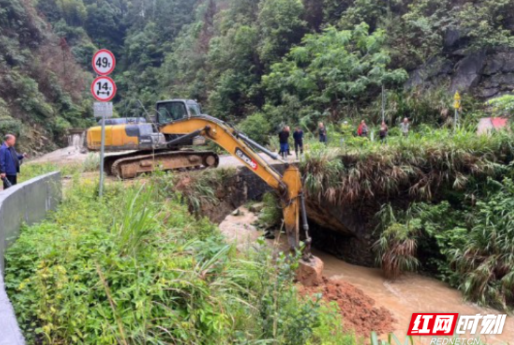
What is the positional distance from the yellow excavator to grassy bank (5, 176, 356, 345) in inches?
147

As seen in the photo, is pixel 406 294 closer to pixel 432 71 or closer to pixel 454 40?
pixel 432 71

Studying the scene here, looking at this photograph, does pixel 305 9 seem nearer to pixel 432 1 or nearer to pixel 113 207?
pixel 432 1

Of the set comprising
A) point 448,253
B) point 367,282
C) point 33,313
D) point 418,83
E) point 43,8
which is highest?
point 43,8

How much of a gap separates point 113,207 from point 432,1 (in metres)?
22.4

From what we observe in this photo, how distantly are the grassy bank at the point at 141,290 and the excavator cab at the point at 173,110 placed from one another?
7.54 m

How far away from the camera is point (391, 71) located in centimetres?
2128

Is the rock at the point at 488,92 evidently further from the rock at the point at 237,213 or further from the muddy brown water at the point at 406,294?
the rock at the point at 237,213

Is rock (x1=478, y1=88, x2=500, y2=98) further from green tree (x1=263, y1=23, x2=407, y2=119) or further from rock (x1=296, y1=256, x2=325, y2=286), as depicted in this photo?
rock (x1=296, y1=256, x2=325, y2=286)

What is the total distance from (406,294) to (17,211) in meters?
8.09

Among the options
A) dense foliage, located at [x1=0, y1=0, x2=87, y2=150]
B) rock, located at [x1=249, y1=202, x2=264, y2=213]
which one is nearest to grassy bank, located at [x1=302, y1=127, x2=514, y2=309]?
rock, located at [x1=249, y1=202, x2=264, y2=213]

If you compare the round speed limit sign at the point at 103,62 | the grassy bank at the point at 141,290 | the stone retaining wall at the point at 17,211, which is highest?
Result: the round speed limit sign at the point at 103,62

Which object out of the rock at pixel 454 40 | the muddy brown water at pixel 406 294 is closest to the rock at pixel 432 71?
the rock at pixel 454 40

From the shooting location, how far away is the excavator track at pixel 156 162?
360 inches

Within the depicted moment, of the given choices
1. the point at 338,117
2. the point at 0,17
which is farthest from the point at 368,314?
the point at 0,17
